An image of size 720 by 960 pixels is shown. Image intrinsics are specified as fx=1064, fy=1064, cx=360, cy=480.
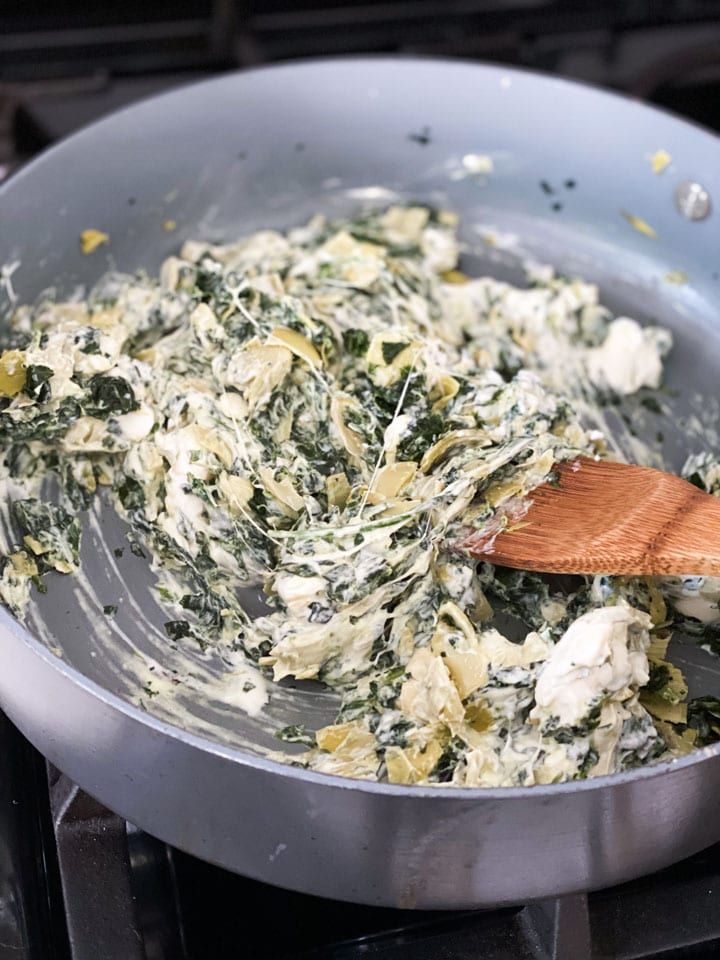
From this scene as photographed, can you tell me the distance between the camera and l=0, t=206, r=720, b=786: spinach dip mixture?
0.96m

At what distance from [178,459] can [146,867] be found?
402 millimetres

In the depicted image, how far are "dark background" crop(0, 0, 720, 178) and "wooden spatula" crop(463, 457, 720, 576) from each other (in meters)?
1.06

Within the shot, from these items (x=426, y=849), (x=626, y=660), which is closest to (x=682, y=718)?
(x=626, y=660)

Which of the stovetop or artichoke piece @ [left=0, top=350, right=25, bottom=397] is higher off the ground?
artichoke piece @ [left=0, top=350, right=25, bottom=397]

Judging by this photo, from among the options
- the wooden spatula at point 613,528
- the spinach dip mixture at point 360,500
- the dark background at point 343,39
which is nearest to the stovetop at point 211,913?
the spinach dip mixture at point 360,500

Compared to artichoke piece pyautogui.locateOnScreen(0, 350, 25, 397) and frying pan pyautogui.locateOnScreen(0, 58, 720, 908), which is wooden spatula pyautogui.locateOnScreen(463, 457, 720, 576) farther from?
artichoke piece pyautogui.locateOnScreen(0, 350, 25, 397)

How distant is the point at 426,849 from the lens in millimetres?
789

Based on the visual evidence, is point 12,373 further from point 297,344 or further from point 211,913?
point 211,913

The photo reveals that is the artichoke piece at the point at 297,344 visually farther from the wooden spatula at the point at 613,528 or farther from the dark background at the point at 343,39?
the dark background at the point at 343,39

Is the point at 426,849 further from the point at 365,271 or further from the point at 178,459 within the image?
the point at 365,271

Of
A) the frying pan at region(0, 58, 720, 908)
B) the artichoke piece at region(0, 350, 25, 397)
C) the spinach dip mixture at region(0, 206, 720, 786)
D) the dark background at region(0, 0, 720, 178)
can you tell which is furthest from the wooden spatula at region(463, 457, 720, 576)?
the dark background at region(0, 0, 720, 178)

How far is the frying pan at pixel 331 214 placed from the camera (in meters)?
0.78

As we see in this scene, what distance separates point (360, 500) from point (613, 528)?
249 millimetres

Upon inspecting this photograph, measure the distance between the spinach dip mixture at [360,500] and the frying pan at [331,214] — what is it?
0.18ft
